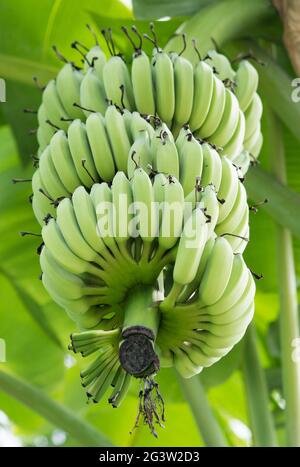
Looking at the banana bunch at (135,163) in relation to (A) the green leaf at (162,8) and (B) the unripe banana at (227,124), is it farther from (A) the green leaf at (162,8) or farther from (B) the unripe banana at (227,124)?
(A) the green leaf at (162,8)

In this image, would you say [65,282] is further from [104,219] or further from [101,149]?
[101,149]

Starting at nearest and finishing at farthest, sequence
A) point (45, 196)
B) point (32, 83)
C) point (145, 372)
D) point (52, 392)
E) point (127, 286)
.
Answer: point (145, 372) → point (127, 286) → point (45, 196) → point (32, 83) → point (52, 392)

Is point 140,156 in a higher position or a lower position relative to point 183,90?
lower

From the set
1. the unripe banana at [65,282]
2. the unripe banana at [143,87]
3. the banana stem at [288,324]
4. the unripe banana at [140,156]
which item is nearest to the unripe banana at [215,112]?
the unripe banana at [143,87]

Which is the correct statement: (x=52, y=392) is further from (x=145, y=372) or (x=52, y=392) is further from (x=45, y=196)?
(x=145, y=372)

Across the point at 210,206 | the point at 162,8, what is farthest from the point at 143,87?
the point at 162,8

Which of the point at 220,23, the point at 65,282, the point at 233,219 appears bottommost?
the point at 65,282

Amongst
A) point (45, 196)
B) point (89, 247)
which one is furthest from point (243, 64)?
point (89, 247)
